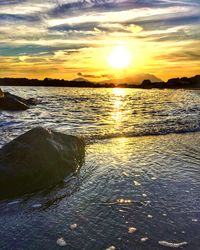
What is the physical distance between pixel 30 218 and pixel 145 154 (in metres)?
4.90

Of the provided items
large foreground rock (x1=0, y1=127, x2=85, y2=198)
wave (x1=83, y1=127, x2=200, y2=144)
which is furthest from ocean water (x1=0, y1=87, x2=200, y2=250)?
wave (x1=83, y1=127, x2=200, y2=144)

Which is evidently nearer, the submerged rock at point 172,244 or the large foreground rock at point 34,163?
the submerged rock at point 172,244

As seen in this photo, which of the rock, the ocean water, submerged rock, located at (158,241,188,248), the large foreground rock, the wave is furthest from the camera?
the rock

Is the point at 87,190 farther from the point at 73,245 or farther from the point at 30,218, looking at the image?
the point at 73,245

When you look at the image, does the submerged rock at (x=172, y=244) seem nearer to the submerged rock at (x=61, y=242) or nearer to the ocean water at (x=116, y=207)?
the ocean water at (x=116, y=207)

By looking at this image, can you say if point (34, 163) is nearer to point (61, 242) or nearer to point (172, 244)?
point (61, 242)

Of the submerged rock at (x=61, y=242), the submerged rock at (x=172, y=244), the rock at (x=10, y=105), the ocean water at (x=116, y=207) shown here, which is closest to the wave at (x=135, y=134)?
the ocean water at (x=116, y=207)

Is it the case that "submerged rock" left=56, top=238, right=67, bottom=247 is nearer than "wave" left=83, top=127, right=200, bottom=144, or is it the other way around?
"submerged rock" left=56, top=238, right=67, bottom=247

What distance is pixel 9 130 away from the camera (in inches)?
624

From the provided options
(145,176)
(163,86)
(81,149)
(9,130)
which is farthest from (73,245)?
(163,86)

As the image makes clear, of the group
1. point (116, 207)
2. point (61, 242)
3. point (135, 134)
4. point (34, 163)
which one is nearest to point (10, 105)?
point (135, 134)

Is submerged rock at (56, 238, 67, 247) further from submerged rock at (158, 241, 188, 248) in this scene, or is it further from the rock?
the rock

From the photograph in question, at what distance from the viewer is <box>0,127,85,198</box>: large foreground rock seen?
676 centimetres

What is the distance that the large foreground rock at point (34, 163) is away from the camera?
6758 mm
